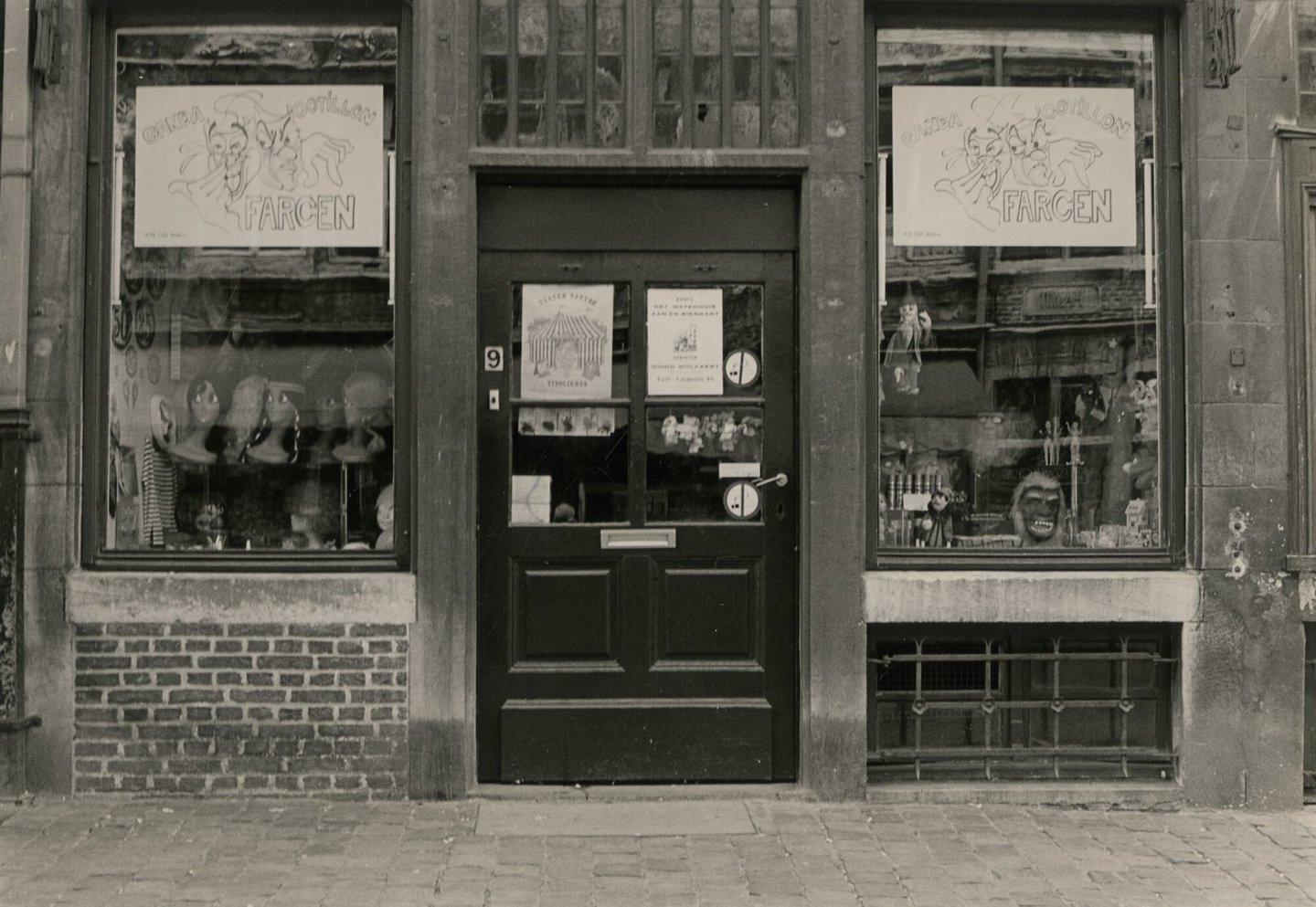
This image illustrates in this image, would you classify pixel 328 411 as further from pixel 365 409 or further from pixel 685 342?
pixel 685 342

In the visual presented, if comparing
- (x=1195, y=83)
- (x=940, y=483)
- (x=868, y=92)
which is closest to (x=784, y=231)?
(x=868, y=92)

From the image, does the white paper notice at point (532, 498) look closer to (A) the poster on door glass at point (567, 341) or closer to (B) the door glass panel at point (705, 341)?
(A) the poster on door glass at point (567, 341)

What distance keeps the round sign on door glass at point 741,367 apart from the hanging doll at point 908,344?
63 centimetres

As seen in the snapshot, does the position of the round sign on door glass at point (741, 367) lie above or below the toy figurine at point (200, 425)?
above

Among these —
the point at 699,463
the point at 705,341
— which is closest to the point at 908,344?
the point at 705,341

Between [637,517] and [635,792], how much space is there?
1.27m

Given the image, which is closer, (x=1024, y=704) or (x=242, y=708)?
(x=242, y=708)

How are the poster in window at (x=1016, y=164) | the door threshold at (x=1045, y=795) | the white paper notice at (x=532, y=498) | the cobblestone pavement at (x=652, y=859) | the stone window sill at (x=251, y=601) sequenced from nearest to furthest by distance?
the cobblestone pavement at (x=652, y=859) < the stone window sill at (x=251, y=601) < the door threshold at (x=1045, y=795) < the white paper notice at (x=532, y=498) < the poster in window at (x=1016, y=164)

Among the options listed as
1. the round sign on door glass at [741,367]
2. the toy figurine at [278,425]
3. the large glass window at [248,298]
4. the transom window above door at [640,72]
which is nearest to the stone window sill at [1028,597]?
the round sign on door glass at [741,367]

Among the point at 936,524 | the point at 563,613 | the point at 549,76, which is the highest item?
the point at 549,76

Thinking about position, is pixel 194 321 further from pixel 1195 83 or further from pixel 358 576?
Result: pixel 1195 83

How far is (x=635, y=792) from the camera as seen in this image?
6.74m

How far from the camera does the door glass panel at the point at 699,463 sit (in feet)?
22.6

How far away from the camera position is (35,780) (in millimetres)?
6648
